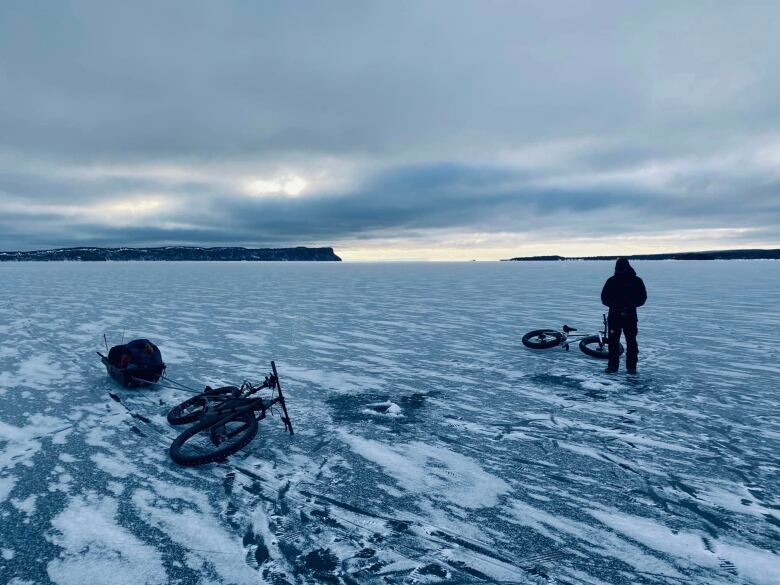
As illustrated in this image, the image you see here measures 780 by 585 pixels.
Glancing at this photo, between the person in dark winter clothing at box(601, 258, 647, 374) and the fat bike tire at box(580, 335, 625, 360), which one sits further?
the fat bike tire at box(580, 335, 625, 360)

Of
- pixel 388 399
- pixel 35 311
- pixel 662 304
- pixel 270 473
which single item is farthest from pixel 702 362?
pixel 35 311

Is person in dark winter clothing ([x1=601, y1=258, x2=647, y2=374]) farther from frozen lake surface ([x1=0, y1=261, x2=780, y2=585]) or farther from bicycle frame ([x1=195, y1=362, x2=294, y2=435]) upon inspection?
bicycle frame ([x1=195, y1=362, x2=294, y2=435])

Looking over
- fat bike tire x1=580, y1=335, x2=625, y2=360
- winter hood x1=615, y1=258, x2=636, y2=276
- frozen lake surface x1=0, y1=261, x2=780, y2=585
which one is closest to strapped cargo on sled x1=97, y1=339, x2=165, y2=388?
frozen lake surface x1=0, y1=261, x2=780, y2=585

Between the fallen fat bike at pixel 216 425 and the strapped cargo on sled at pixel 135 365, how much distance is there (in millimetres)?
1999

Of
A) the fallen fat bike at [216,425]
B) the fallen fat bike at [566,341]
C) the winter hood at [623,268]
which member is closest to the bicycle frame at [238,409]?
the fallen fat bike at [216,425]

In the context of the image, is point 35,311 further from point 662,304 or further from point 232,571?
point 662,304

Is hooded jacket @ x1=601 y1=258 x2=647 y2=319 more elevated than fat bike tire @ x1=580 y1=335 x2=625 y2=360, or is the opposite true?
hooded jacket @ x1=601 y1=258 x2=647 y2=319

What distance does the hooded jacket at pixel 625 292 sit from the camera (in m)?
9.84

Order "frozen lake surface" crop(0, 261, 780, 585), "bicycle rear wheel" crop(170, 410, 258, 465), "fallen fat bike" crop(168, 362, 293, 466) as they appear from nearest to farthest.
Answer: "frozen lake surface" crop(0, 261, 780, 585)
"bicycle rear wheel" crop(170, 410, 258, 465)
"fallen fat bike" crop(168, 362, 293, 466)

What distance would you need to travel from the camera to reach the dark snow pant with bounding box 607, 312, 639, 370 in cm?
988

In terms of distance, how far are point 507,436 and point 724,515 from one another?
265 cm

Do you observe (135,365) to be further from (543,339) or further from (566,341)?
(566,341)

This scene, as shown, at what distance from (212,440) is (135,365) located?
4.03m

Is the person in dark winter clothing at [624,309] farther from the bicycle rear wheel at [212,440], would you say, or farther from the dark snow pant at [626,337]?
Result: the bicycle rear wheel at [212,440]
